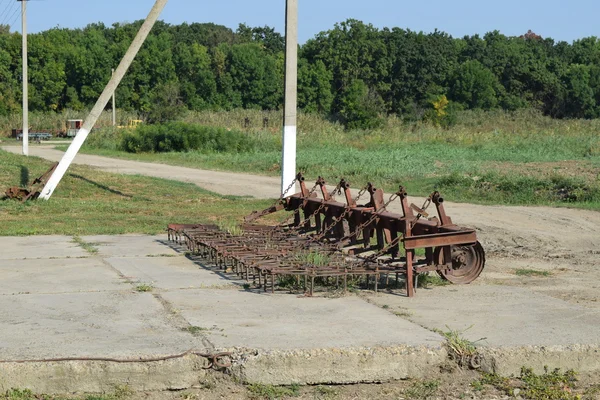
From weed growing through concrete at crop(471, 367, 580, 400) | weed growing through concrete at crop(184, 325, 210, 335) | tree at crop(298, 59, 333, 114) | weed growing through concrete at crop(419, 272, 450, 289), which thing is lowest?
weed growing through concrete at crop(471, 367, 580, 400)

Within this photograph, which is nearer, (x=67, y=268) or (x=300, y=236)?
(x=67, y=268)

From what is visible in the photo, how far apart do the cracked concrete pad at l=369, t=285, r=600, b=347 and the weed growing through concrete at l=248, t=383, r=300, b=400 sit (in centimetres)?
159

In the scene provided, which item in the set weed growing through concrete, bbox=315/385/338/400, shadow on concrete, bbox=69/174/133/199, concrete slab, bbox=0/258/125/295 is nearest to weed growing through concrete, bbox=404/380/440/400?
weed growing through concrete, bbox=315/385/338/400

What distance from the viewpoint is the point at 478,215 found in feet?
55.9

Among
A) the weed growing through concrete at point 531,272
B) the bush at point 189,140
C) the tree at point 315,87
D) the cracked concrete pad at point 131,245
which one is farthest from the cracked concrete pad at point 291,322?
the tree at point 315,87

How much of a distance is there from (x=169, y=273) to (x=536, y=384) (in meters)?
4.96

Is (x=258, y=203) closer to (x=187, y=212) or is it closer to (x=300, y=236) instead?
(x=187, y=212)

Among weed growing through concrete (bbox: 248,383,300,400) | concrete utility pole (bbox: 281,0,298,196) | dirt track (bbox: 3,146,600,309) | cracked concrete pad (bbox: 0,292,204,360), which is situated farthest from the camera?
concrete utility pole (bbox: 281,0,298,196)

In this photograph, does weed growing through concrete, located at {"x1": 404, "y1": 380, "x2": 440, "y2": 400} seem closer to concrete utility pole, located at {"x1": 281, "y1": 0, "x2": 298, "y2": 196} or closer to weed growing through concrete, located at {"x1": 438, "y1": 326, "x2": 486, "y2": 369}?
weed growing through concrete, located at {"x1": 438, "y1": 326, "x2": 486, "y2": 369}

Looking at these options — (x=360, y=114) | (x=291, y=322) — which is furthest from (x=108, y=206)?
(x=360, y=114)

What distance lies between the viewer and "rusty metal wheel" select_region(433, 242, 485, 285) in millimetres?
9625

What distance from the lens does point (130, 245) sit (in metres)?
12.8

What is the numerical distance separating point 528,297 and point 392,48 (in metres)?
96.9

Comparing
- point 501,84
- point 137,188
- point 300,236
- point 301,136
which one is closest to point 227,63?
point 501,84
